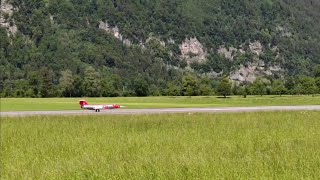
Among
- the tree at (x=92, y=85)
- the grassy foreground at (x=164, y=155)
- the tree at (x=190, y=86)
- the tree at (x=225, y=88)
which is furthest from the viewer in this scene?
the tree at (x=190, y=86)

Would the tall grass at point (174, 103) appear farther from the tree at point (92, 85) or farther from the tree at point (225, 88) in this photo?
the tree at point (92, 85)

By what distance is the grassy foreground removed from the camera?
36.1 feet

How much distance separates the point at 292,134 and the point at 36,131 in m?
11.8

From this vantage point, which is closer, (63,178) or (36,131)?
(63,178)

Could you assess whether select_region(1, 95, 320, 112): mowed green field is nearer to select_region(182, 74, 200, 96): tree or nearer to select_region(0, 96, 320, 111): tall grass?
select_region(0, 96, 320, 111): tall grass

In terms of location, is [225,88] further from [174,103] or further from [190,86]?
[174,103]

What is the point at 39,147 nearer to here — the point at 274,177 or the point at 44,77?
the point at 274,177

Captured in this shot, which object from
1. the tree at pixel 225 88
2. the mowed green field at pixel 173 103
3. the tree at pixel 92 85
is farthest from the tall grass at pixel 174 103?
the tree at pixel 92 85

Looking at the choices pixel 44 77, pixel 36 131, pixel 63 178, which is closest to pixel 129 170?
pixel 63 178

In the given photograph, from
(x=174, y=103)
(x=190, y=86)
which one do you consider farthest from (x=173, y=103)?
(x=190, y=86)

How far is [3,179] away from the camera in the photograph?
36.8ft

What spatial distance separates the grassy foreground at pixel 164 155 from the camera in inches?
433

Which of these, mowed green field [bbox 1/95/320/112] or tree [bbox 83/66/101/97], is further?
tree [bbox 83/66/101/97]

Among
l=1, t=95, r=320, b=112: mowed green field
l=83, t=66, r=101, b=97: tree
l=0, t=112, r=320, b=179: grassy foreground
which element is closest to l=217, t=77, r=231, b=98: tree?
l=83, t=66, r=101, b=97: tree
